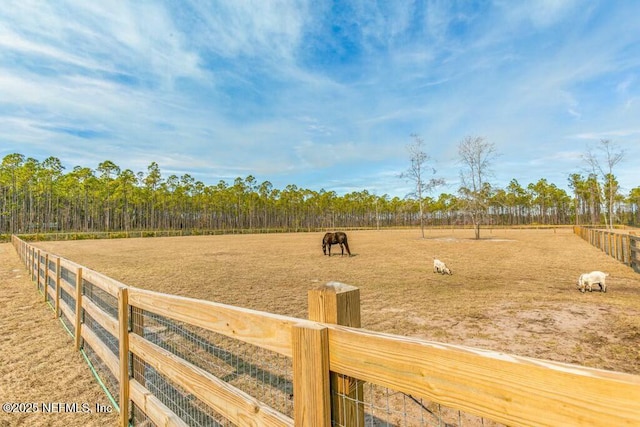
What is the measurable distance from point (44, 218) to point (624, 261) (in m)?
75.6

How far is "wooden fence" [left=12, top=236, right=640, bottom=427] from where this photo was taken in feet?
2.53

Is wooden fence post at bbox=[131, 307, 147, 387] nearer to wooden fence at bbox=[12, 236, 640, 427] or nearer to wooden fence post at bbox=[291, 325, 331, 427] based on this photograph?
wooden fence at bbox=[12, 236, 640, 427]

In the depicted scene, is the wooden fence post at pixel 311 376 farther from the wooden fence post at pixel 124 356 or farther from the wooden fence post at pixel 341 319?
the wooden fence post at pixel 124 356

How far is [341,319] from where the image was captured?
142 cm

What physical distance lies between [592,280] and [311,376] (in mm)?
9203

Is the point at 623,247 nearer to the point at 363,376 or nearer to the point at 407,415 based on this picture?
the point at 407,415

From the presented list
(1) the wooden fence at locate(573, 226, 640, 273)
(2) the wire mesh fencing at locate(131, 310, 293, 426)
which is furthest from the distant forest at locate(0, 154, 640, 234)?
(2) the wire mesh fencing at locate(131, 310, 293, 426)

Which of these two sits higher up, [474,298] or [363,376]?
[363,376]

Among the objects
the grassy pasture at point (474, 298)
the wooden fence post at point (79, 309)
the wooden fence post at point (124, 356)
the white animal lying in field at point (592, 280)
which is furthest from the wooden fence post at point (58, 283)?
the white animal lying in field at point (592, 280)

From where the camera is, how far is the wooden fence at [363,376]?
0.77 metres

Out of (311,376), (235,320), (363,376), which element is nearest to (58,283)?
(235,320)

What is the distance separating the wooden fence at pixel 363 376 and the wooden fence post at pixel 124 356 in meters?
0.37

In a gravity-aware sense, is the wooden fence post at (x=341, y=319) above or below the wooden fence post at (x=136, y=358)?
above

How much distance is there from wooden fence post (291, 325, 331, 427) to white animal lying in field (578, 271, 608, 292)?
9.17 m
